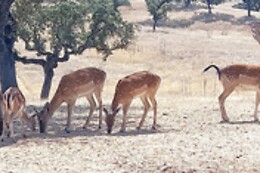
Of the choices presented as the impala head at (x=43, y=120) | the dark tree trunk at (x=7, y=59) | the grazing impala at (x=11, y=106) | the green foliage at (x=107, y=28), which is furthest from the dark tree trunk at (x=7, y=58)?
the grazing impala at (x=11, y=106)

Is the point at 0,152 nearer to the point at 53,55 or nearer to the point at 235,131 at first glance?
the point at 235,131

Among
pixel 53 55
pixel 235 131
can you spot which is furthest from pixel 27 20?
pixel 235 131

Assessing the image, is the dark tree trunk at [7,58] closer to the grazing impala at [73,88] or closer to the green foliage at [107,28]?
the green foliage at [107,28]

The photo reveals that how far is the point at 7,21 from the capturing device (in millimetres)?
22781

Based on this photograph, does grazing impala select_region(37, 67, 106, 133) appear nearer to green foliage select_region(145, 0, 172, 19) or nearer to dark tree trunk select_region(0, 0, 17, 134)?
dark tree trunk select_region(0, 0, 17, 134)

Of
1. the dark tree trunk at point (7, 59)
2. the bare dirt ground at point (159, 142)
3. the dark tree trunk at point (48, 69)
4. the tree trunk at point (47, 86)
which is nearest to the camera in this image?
the bare dirt ground at point (159, 142)

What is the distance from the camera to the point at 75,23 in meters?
26.2

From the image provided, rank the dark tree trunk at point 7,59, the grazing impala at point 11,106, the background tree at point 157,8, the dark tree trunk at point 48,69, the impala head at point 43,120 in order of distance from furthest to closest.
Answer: the background tree at point 157,8
the dark tree trunk at point 48,69
the dark tree trunk at point 7,59
the impala head at point 43,120
the grazing impala at point 11,106

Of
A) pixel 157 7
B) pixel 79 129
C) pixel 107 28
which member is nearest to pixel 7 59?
pixel 107 28

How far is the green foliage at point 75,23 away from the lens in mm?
25906

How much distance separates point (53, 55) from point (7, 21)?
497cm

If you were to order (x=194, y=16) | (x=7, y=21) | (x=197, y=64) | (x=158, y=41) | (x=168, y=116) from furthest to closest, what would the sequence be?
(x=194, y=16)
(x=158, y=41)
(x=197, y=64)
(x=7, y=21)
(x=168, y=116)

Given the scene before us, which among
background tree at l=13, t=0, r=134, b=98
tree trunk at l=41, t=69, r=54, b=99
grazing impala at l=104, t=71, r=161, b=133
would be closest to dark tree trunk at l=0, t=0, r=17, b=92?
background tree at l=13, t=0, r=134, b=98

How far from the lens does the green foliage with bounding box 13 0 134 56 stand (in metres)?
25.9
